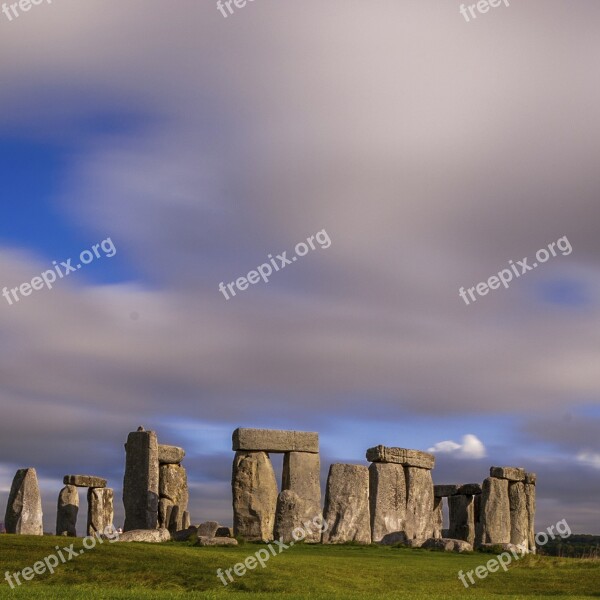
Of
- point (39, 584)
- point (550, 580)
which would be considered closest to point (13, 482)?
point (39, 584)

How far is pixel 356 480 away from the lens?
2980cm

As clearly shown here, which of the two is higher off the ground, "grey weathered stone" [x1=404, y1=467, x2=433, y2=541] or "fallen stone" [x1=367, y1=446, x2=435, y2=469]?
"fallen stone" [x1=367, y1=446, x2=435, y2=469]

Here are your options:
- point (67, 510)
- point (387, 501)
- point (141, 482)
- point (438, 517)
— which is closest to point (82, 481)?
point (67, 510)

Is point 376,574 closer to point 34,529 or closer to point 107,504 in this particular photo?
point 34,529

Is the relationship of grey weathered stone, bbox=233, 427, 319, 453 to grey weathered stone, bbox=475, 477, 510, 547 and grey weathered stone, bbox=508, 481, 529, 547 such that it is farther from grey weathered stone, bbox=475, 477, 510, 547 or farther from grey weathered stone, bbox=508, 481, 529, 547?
grey weathered stone, bbox=508, 481, 529, 547

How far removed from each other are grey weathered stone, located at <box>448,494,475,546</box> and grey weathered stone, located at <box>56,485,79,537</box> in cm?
1370

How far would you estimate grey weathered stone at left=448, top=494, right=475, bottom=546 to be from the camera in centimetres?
3728

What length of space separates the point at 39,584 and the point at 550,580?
10506 millimetres

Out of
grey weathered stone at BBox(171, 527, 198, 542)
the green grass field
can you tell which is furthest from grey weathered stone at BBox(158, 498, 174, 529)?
the green grass field

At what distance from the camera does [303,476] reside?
29250mm

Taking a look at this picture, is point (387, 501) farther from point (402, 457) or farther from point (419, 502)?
point (419, 502)

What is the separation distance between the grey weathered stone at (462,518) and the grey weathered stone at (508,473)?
2.39m

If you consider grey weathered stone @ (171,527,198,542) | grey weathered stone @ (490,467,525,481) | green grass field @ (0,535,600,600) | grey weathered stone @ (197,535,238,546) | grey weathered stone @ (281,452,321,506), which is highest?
grey weathered stone @ (490,467,525,481)

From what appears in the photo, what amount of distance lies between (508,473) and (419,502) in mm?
4139
